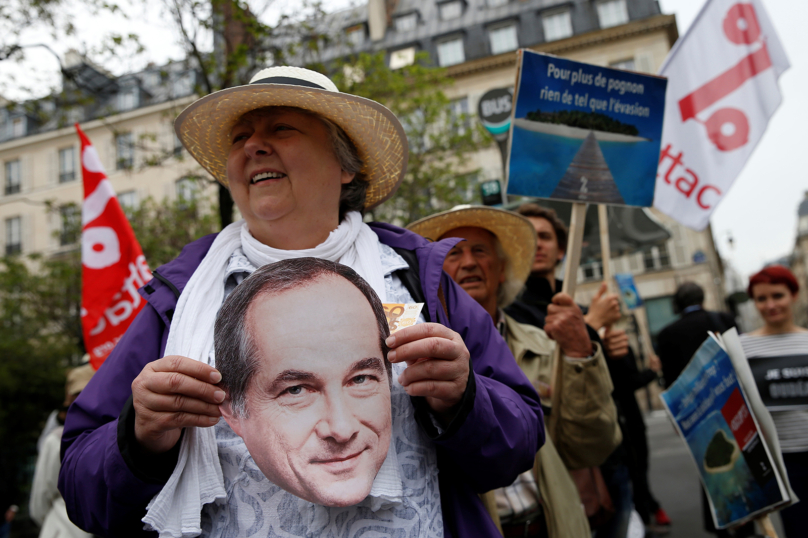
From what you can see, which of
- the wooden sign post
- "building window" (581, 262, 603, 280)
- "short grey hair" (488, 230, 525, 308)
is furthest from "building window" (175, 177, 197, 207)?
"building window" (581, 262, 603, 280)

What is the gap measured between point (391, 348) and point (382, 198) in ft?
2.89

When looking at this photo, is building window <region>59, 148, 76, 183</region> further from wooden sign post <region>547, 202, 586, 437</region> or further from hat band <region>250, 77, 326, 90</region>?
hat band <region>250, 77, 326, 90</region>

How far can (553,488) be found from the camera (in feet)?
6.97

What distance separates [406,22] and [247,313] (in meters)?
29.7

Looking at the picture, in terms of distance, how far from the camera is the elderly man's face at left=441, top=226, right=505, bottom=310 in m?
2.60

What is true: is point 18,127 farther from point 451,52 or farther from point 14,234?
point 451,52

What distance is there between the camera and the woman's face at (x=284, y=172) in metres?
1.42

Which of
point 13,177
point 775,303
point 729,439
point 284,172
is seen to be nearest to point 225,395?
point 284,172

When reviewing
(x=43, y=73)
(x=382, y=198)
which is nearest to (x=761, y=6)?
(x=382, y=198)

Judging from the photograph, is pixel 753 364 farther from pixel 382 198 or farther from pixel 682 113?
pixel 382 198

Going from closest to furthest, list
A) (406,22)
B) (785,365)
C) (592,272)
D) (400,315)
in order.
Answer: (400,315) → (785,365) → (592,272) → (406,22)

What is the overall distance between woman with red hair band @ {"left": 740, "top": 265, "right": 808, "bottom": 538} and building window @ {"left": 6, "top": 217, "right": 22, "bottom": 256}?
31.8 metres

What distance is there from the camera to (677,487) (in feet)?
25.2

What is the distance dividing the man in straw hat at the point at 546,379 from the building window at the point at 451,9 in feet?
91.5
